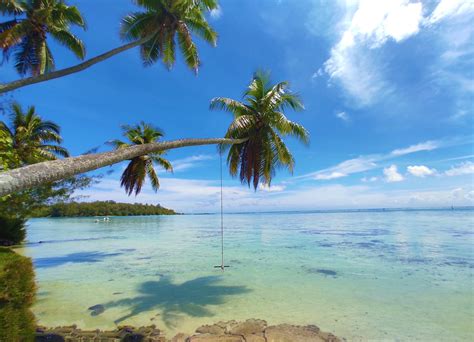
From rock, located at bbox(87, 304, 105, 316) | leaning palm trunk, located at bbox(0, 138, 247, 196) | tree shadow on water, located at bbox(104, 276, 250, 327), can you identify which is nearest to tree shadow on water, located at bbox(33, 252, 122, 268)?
tree shadow on water, located at bbox(104, 276, 250, 327)

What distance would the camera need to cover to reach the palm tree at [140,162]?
1712 cm

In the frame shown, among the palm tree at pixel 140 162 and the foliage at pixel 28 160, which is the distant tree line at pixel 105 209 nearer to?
the foliage at pixel 28 160

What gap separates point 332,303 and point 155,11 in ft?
38.3

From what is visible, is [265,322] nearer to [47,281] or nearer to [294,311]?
[294,311]

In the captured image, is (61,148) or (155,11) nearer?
(155,11)

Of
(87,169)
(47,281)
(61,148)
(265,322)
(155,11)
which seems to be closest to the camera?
(87,169)

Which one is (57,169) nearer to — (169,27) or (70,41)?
(169,27)

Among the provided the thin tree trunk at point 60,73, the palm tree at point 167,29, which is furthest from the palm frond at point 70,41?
the thin tree trunk at point 60,73

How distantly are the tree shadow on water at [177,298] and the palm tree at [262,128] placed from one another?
4327mm

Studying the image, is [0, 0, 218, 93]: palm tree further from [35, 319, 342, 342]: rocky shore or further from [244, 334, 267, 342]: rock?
[244, 334, 267, 342]: rock

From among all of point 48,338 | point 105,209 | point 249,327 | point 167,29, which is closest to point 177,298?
point 249,327

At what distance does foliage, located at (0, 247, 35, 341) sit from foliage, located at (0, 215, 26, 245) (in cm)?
1777

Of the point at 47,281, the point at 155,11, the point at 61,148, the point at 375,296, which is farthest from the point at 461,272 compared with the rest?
the point at 61,148

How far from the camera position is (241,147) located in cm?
1161
